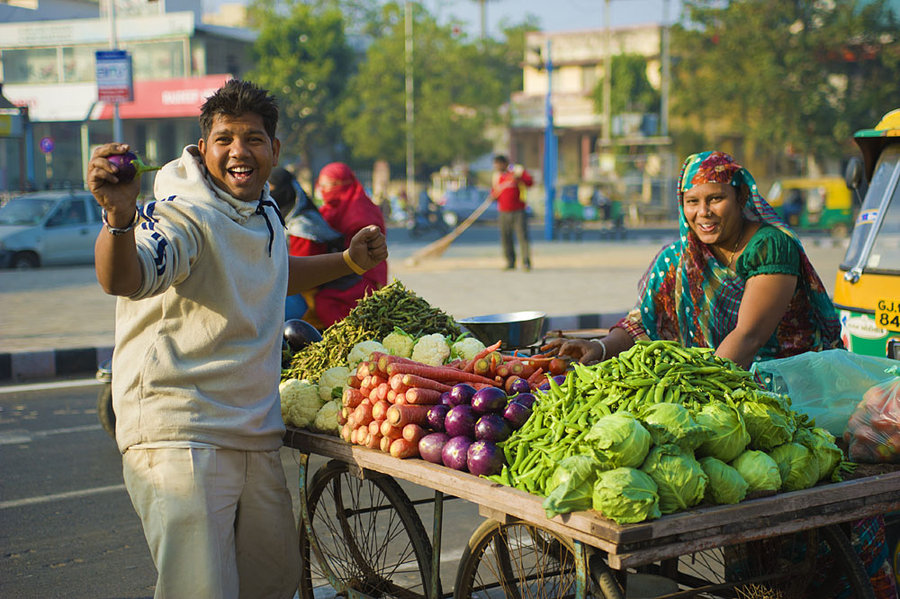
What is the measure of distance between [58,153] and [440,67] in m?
17.6

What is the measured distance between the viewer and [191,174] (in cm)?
271

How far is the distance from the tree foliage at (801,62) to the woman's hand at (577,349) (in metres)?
35.6

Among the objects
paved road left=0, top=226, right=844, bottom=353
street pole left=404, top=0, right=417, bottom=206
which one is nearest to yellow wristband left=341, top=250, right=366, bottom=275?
paved road left=0, top=226, right=844, bottom=353

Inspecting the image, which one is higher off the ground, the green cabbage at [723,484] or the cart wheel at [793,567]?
the green cabbage at [723,484]

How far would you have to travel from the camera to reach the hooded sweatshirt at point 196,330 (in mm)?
2609

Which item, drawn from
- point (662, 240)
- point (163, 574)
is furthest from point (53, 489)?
point (662, 240)

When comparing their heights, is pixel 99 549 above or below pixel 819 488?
below

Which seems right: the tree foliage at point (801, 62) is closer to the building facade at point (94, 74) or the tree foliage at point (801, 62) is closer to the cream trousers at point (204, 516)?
the building facade at point (94, 74)

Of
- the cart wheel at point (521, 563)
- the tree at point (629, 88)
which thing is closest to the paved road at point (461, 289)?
the cart wheel at point (521, 563)

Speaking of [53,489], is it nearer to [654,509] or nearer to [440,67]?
[654,509]

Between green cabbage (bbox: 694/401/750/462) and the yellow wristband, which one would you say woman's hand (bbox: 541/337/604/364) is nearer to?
the yellow wristband

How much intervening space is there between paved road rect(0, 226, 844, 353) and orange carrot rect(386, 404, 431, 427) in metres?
7.47

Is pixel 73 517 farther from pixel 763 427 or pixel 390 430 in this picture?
pixel 763 427

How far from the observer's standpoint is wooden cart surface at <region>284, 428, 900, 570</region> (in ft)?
7.33
